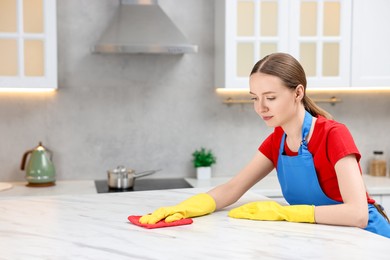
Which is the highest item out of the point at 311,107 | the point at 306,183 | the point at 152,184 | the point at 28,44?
the point at 28,44

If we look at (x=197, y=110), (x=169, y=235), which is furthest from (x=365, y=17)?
(x=169, y=235)

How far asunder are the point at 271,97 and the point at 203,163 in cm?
199

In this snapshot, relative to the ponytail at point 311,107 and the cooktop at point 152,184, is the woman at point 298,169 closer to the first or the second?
the ponytail at point 311,107

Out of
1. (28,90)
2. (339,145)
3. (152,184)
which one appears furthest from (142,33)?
(339,145)

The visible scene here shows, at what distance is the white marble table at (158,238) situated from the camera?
162cm

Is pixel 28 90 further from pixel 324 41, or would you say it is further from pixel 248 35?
pixel 324 41

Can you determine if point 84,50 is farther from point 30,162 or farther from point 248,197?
point 248,197

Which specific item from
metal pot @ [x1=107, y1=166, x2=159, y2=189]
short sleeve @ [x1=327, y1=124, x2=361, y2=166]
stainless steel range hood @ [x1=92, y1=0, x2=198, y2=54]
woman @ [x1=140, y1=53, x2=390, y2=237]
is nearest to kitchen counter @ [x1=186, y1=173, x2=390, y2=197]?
metal pot @ [x1=107, y1=166, x2=159, y2=189]

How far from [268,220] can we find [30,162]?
2182mm

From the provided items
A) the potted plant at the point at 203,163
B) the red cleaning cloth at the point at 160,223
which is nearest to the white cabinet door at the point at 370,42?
the potted plant at the point at 203,163

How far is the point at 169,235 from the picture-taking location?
1.85m

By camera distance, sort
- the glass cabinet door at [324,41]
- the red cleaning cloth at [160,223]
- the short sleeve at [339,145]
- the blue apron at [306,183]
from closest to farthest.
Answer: the red cleaning cloth at [160,223] → the short sleeve at [339,145] → the blue apron at [306,183] → the glass cabinet door at [324,41]

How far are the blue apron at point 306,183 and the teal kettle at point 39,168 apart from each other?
1936 mm

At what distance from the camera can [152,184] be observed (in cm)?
395
